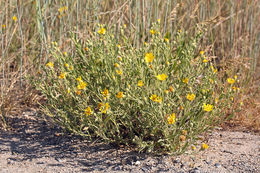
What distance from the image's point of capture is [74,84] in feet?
7.58

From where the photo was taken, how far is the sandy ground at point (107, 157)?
2098 millimetres

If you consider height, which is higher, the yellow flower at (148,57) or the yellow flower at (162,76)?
the yellow flower at (148,57)

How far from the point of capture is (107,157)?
2.25 metres

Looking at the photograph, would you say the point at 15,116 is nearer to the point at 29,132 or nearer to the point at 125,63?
the point at 29,132

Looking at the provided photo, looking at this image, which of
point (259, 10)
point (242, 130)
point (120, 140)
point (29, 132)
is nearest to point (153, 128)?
point (120, 140)

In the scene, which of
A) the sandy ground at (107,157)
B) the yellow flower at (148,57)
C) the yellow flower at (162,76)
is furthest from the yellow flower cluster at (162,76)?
the sandy ground at (107,157)

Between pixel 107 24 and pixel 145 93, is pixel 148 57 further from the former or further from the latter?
pixel 107 24

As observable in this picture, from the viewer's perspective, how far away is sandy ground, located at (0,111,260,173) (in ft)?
6.88

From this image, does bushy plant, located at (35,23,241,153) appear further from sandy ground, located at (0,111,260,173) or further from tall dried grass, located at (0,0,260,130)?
tall dried grass, located at (0,0,260,130)

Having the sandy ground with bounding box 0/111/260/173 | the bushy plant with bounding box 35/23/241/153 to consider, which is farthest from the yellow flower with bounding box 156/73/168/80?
the sandy ground with bounding box 0/111/260/173

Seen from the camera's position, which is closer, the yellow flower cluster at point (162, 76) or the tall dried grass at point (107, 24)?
the yellow flower cluster at point (162, 76)

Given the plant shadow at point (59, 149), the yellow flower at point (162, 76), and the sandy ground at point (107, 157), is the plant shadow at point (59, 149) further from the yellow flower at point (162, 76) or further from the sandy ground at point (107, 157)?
the yellow flower at point (162, 76)

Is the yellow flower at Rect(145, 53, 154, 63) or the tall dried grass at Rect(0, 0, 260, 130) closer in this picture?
the yellow flower at Rect(145, 53, 154, 63)

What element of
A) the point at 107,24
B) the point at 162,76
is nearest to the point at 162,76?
the point at 162,76
